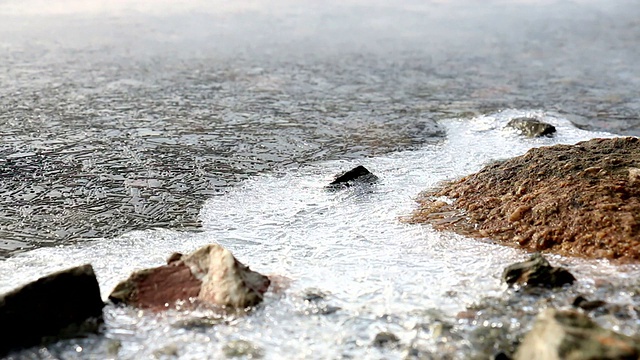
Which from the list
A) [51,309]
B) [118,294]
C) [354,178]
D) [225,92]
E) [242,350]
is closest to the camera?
[242,350]

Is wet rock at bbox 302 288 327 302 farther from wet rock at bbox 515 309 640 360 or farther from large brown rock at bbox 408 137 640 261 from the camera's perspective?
large brown rock at bbox 408 137 640 261

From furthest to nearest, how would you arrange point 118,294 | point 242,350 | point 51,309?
1. point 118,294
2. point 51,309
3. point 242,350

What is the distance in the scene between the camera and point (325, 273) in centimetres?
427

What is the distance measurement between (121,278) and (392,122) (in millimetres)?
5292

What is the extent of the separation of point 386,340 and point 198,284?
1.25m

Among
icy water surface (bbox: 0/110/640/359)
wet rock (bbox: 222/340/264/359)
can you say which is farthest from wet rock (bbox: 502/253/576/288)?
wet rock (bbox: 222/340/264/359)

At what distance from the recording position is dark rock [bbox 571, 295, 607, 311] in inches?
140

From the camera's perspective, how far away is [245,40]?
16516mm

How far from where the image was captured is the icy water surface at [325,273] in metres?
3.36

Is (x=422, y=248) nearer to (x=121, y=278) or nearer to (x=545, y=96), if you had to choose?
(x=121, y=278)

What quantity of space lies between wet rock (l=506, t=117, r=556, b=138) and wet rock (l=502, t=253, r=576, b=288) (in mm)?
4195

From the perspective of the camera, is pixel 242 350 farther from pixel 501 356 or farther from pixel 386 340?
pixel 501 356

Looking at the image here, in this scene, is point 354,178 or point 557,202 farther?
point 354,178

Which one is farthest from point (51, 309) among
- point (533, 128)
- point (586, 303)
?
point (533, 128)
